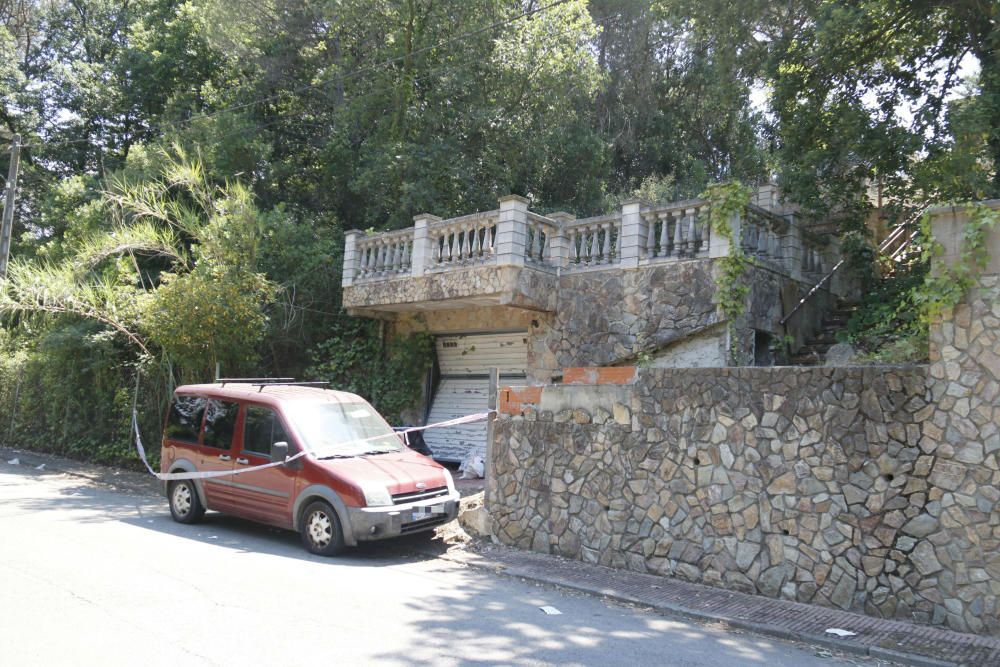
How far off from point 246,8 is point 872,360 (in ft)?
64.0

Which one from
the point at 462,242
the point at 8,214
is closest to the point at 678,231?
the point at 462,242

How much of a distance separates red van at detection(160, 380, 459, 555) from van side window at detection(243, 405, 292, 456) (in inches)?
0.5

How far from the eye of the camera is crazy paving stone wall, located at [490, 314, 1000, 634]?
634 centimetres

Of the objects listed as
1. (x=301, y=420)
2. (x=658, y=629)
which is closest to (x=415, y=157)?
(x=301, y=420)

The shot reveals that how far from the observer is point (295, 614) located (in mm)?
6125

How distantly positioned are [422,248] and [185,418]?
18.5ft

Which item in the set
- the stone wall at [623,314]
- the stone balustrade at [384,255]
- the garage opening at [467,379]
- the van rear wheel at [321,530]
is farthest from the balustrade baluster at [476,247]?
the van rear wheel at [321,530]

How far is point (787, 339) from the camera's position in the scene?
12562 millimetres

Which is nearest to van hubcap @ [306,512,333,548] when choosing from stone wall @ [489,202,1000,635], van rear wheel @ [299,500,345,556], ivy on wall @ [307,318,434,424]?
van rear wheel @ [299,500,345,556]

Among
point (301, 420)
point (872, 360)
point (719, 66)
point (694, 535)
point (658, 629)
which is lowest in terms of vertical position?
point (658, 629)

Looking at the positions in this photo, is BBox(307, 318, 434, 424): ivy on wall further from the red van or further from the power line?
the power line

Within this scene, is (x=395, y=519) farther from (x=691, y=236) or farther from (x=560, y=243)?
(x=560, y=243)

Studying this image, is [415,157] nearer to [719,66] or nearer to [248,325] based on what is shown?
[248,325]

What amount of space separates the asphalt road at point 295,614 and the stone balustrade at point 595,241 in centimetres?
624
